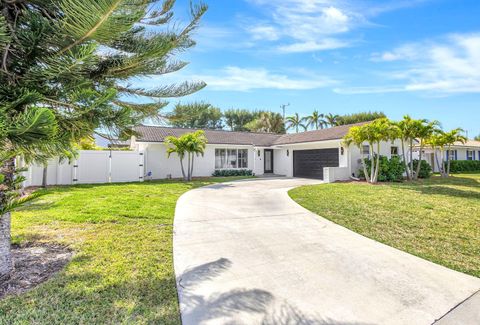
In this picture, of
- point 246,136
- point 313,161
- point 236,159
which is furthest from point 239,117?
point 313,161

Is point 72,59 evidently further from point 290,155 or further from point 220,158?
point 290,155

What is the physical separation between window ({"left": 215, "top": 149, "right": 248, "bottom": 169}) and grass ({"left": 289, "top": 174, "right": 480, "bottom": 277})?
37.0ft

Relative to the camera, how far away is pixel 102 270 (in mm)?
4059

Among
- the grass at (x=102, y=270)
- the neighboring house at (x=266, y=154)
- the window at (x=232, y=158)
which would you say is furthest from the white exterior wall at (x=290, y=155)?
the grass at (x=102, y=270)

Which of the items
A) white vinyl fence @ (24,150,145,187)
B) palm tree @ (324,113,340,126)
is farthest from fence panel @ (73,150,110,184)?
palm tree @ (324,113,340,126)

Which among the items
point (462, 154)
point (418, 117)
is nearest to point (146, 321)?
point (418, 117)

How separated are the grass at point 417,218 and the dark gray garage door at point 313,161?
690cm

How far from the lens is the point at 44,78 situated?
2.73m

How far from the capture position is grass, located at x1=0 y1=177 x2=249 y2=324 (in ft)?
9.67

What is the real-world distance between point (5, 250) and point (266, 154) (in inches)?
871

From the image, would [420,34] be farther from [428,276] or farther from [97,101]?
[97,101]

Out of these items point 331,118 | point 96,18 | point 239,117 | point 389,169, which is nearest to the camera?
point 96,18

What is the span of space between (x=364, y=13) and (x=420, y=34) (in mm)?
3886

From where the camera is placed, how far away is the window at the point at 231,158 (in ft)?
72.7
